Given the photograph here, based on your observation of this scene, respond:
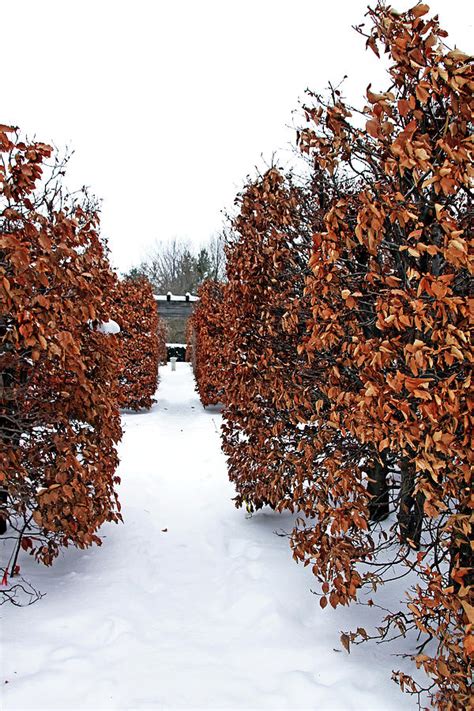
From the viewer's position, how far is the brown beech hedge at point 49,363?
2578mm

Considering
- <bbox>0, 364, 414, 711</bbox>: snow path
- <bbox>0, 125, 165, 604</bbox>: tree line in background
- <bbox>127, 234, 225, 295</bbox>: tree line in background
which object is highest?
<bbox>127, 234, 225, 295</bbox>: tree line in background

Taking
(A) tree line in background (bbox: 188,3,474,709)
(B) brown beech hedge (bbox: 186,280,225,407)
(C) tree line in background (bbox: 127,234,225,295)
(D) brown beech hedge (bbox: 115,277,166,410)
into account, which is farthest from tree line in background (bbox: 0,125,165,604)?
(C) tree line in background (bbox: 127,234,225,295)

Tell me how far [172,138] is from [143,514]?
1364cm

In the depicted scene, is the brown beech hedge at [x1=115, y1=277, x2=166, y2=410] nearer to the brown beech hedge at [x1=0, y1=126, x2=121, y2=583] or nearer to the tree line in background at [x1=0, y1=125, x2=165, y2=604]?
the tree line in background at [x1=0, y1=125, x2=165, y2=604]

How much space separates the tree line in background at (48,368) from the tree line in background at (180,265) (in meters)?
31.8

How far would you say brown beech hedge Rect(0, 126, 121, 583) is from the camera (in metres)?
2.58

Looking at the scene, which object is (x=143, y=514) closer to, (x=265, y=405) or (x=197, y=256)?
(x=265, y=405)

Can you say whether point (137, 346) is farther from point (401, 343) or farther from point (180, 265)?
point (180, 265)

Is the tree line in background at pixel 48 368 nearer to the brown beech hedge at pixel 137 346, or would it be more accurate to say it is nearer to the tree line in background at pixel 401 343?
the tree line in background at pixel 401 343

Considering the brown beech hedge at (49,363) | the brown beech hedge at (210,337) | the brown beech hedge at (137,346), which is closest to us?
the brown beech hedge at (49,363)

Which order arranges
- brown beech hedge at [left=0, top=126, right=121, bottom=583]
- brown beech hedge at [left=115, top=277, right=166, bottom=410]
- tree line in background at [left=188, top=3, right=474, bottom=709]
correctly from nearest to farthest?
tree line in background at [left=188, top=3, right=474, bottom=709] < brown beech hedge at [left=0, top=126, right=121, bottom=583] < brown beech hedge at [left=115, top=277, right=166, bottom=410]

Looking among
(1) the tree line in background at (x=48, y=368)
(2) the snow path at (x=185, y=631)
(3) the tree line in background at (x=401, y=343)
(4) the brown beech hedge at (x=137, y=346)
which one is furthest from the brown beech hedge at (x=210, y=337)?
(3) the tree line in background at (x=401, y=343)

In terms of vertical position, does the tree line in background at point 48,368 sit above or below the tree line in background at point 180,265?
below

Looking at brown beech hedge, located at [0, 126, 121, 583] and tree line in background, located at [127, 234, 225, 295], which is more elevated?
tree line in background, located at [127, 234, 225, 295]
